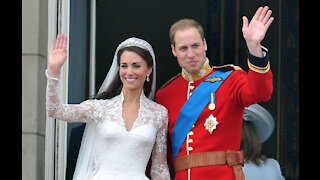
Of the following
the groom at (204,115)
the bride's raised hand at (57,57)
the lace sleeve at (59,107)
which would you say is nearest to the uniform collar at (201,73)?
the groom at (204,115)

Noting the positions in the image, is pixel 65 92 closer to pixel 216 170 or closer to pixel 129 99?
pixel 129 99

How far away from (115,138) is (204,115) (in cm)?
59

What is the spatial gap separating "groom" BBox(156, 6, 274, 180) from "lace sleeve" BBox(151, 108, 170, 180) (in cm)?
5

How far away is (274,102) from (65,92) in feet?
5.67

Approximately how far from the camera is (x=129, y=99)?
4.52 metres

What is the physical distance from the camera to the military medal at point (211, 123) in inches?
169

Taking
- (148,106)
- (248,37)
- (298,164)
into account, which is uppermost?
(248,37)

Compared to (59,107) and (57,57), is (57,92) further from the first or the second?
(57,57)

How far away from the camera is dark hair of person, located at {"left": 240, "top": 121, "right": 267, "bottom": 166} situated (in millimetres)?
5352

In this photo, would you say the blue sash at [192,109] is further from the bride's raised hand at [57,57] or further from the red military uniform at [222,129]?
the bride's raised hand at [57,57]

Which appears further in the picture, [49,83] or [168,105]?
[168,105]

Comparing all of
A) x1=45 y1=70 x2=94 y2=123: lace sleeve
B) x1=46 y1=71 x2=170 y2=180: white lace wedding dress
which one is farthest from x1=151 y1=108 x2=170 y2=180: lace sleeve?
x1=45 y1=70 x2=94 y2=123: lace sleeve

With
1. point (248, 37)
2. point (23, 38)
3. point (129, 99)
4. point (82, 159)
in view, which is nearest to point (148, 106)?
point (129, 99)

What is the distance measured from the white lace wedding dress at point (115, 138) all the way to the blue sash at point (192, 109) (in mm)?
98
